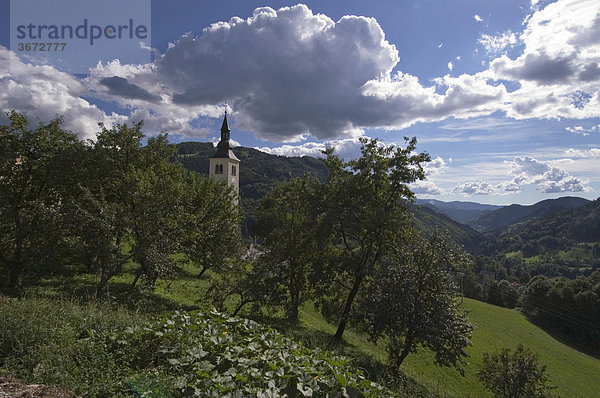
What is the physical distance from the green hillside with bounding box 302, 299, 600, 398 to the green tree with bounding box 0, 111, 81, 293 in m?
16.5

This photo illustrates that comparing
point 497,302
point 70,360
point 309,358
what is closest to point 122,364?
point 70,360

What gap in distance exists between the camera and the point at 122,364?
596 centimetres

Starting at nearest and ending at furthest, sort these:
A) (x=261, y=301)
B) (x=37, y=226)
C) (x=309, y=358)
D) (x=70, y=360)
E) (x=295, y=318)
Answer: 1. (x=70, y=360)
2. (x=309, y=358)
3. (x=37, y=226)
4. (x=261, y=301)
5. (x=295, y=318)

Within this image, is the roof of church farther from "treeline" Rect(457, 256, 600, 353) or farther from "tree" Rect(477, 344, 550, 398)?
"tree" Rect(477, 344, 550, 398)

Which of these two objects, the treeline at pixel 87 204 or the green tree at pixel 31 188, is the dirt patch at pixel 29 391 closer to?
the treeline at pixel 87 204

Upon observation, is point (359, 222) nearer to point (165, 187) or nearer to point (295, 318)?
point (295, 318)

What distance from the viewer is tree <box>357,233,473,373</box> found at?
47.3 feet

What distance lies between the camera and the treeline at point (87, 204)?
1472 cm

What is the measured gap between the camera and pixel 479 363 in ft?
99.0

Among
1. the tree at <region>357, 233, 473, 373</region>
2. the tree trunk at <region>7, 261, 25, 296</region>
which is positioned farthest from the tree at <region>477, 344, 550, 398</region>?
the tree trunk at <region>7, 261, 25, 296</region>

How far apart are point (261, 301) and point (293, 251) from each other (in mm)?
3529

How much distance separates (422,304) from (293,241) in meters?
7.97

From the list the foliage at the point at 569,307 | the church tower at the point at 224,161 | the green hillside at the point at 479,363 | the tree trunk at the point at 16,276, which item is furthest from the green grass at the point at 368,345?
the church tower at the point at 224,161

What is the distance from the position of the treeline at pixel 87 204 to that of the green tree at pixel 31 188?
41mm
